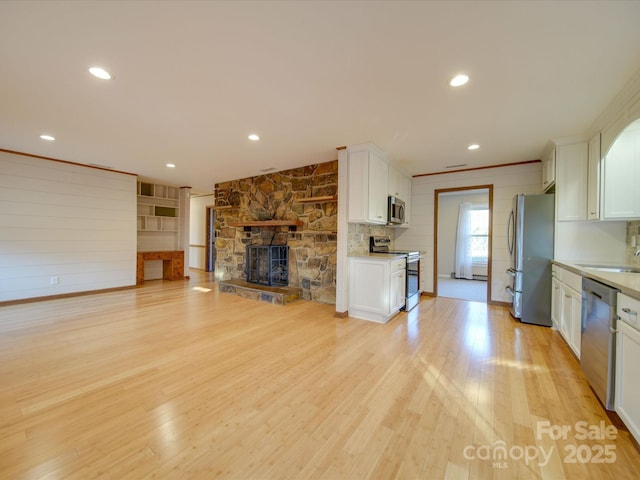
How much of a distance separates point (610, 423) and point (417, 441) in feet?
4.38

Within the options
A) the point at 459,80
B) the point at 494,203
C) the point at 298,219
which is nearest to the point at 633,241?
the point at 494,203

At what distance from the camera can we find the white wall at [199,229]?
859 centimetres

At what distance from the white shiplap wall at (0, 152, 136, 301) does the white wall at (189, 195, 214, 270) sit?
2.74 m

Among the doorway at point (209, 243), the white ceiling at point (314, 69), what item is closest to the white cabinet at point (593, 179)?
the white ceiling at point (314, 69)

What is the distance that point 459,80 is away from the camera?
2.16 m

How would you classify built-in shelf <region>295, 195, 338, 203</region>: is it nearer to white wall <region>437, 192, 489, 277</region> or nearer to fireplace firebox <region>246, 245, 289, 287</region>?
fireplace firebox <region>246, 245, 289, 287</region>

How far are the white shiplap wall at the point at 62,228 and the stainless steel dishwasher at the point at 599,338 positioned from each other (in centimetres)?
738

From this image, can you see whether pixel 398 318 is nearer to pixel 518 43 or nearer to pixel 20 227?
pixel 518 43

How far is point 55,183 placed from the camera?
15.8 ft

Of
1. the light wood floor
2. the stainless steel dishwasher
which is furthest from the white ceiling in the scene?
the light wood floor

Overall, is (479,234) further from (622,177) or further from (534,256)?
(622,177)

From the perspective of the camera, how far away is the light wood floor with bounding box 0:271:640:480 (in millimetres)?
1402

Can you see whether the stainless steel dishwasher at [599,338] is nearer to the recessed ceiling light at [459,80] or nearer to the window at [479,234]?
the recessed ceiling light at [459,80]

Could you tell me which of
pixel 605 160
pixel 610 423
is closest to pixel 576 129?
pixel 605 160
